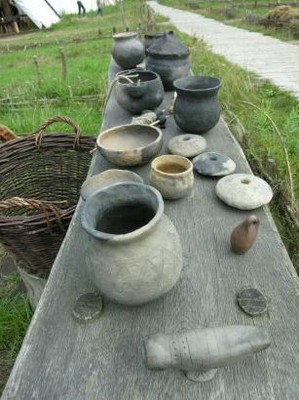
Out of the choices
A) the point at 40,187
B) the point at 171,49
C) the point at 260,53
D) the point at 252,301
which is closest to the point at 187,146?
the point at 252,301

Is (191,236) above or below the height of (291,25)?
above

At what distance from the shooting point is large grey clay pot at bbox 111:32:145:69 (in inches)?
117

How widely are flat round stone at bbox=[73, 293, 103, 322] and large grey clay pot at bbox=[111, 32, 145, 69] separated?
97.6 inches

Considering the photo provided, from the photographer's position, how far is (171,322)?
0.93m

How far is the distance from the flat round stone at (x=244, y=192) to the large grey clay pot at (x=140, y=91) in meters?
0.87

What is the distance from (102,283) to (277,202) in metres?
1.54

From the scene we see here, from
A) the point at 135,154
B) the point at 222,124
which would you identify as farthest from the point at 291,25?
the point at 135,154

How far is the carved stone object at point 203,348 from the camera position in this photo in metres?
0.72

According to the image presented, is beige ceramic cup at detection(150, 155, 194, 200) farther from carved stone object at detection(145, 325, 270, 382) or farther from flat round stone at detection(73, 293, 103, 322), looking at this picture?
carved stone object at detection(145, 325, 270, 382)

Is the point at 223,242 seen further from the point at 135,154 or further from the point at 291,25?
the point at 291,25

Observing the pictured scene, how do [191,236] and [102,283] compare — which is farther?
[191,236]

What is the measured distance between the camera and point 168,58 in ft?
7.37

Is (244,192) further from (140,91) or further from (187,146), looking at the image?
(140,91)

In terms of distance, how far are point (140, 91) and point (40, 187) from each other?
1049 mm
